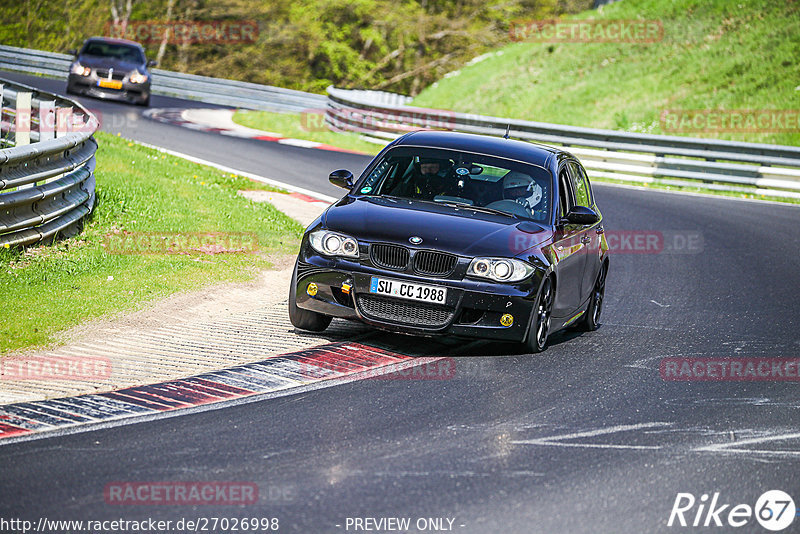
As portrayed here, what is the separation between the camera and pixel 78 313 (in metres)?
8.71

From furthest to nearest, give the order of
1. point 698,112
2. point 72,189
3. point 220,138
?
1. point 698,112
2. point 220,138
3. point 72,189

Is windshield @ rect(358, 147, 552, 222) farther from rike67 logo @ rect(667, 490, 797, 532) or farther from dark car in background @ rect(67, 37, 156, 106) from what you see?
dark car in background @ rect(67, 37, 156, 106)

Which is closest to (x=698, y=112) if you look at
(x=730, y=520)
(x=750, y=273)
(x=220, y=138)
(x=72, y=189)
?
(x=220, y=138)

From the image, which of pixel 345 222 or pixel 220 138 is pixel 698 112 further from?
pixel 345 222

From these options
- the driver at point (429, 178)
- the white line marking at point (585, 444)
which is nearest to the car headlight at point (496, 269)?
the driver at point (429, 178)

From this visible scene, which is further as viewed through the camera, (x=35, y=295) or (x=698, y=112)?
(x=698, y=112)

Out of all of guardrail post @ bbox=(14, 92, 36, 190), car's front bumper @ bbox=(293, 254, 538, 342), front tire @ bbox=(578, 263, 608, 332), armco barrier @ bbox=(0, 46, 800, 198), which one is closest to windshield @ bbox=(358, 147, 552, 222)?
car's front bumper @ bbox=(293, 254, 538, 342)

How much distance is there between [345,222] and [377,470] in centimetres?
315

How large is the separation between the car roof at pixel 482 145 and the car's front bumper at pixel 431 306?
1631 mm

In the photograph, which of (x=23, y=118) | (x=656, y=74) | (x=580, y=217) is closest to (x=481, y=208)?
(x=580, y=217)

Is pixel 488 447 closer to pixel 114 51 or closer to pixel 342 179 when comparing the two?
pixel 342 179

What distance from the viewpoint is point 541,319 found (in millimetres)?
8625

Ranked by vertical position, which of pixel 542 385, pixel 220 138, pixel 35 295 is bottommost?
pixel 220 138

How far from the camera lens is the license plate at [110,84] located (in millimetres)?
29078
